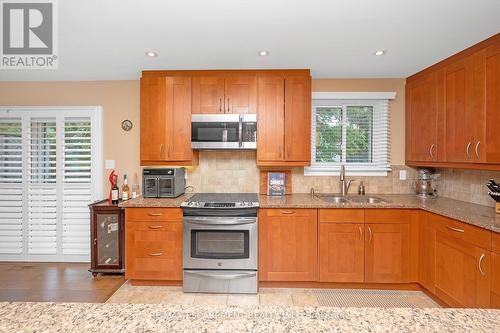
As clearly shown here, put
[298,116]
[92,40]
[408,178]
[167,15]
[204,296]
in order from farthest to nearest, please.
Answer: [408,178] → [298,116] → [204,296] → [92,40] → [167,15]

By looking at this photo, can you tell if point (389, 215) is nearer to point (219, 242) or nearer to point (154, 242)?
point (219, 242)

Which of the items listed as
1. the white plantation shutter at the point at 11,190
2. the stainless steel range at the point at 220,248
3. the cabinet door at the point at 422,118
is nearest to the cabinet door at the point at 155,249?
the stainless steel range at the point at 220,248

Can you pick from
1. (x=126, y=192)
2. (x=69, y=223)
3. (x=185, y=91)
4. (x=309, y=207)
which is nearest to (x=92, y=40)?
(x=185, y=91)

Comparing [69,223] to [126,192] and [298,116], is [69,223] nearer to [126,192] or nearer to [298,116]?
[126,192]

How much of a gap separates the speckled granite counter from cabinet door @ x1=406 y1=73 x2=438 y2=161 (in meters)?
2.61

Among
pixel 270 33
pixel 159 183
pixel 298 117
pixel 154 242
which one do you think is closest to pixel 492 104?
pixel 298 117

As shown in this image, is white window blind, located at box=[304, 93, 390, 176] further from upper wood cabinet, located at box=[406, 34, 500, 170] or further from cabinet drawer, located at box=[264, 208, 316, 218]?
cabinet drawer, located at box=[264, 208, 316, 218]

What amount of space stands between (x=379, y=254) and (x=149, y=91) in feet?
9.95

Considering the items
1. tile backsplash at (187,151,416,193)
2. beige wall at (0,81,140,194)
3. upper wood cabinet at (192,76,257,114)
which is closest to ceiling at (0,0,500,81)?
upper wood cabinet at (192,76,257,114)

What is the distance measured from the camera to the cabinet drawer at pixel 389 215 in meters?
2.71

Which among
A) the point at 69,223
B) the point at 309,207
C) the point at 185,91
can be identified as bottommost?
the point at 69,223

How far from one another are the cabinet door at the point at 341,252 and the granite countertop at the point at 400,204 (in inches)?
9.6

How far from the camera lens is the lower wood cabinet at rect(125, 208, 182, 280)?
2770mm

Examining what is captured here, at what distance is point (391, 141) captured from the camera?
3.42m
